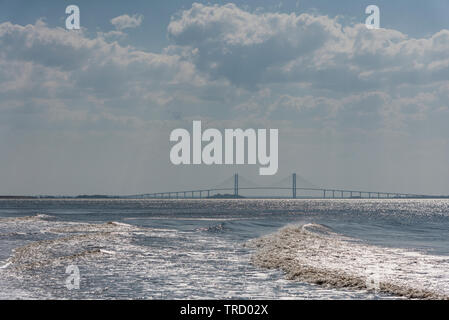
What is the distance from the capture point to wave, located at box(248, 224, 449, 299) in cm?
1391

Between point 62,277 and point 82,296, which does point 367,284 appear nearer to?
point 82,296

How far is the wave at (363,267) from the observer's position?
13.9 meters

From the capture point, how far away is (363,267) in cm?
1780

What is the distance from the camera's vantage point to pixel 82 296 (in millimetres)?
12617

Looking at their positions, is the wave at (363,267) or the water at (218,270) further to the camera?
the wave at (363,267)

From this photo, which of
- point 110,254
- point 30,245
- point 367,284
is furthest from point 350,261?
point 30,245

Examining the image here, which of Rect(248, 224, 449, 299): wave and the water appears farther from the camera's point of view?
Rect(248, 224, 449, 299): wave

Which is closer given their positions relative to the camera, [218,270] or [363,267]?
[218,270]
